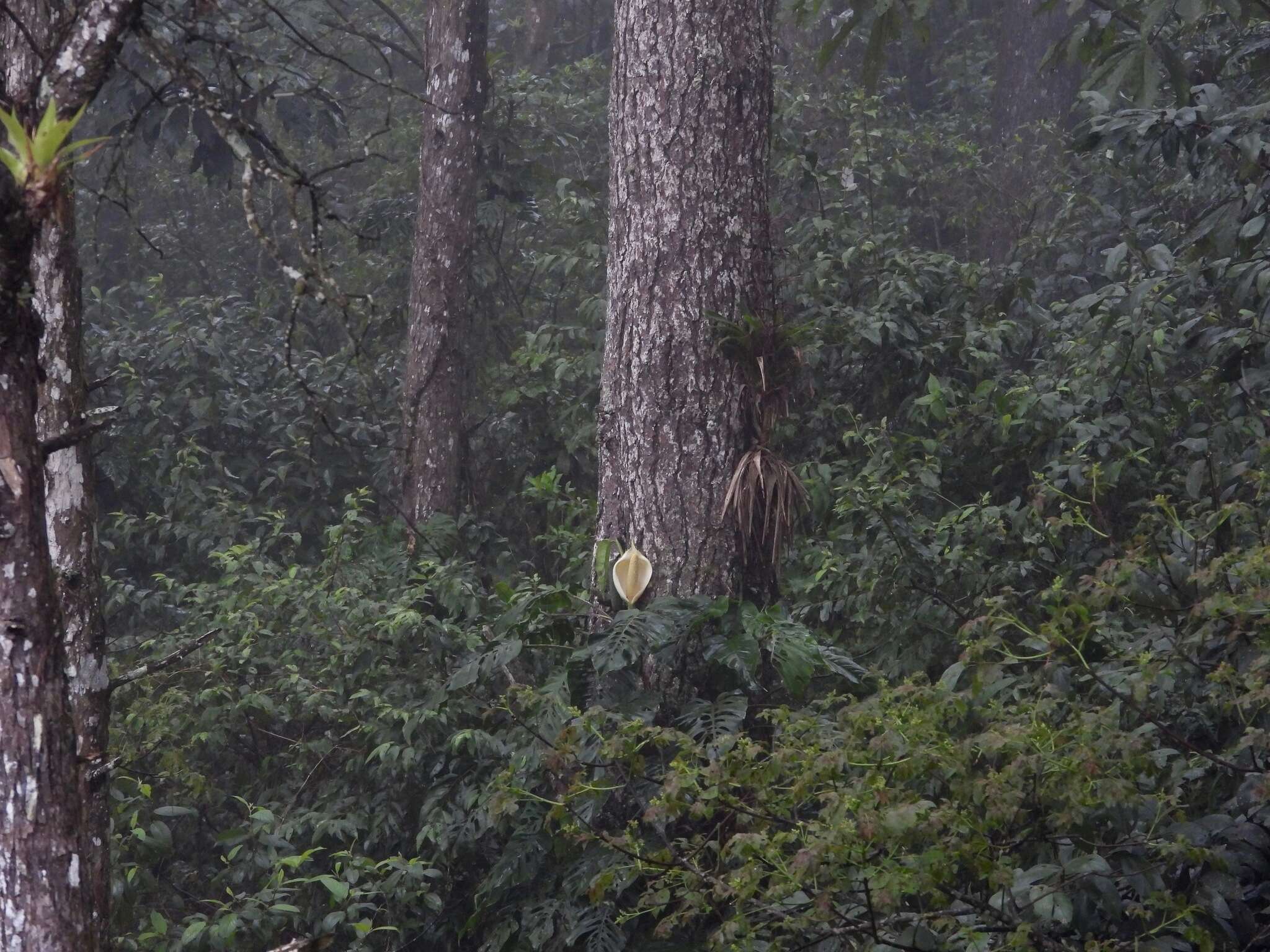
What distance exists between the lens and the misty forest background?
2.92 metres

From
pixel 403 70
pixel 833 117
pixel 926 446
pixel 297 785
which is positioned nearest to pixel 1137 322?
pixel 926 446

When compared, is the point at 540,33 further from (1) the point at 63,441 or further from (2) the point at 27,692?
(2) the point at 27,692

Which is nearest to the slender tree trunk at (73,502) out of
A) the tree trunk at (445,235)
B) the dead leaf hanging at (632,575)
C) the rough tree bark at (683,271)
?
the dead leaf hanging at (632,575)

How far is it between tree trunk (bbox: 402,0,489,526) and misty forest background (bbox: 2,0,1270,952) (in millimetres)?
151

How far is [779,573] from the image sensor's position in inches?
209

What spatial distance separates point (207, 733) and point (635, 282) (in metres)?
2.61

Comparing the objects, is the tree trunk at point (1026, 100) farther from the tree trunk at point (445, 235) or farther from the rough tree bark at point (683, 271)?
the rough tree bark at point (683, 271)

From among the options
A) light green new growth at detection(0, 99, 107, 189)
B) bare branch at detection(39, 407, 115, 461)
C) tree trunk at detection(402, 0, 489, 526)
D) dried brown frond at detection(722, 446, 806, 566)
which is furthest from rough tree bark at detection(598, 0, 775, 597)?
tree trunk at detection(402, 0, 489, 526)

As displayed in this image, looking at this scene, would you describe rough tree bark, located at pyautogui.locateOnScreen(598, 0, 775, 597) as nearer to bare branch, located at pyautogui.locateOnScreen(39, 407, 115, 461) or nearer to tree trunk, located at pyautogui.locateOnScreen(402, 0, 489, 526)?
bare branch, located at pyautogui.locateOnScreen(39, 407, 115, 461)

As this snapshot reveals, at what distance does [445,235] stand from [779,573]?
13.5 ft

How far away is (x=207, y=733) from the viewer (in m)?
5.32

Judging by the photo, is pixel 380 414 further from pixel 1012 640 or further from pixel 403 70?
pixel 403 70

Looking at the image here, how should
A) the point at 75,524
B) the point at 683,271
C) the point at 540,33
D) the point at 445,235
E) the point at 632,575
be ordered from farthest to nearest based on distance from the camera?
the point at 540,33 < the point at 445,235 < the point at 683,271 < the point at 632,575 < the point at 75,524

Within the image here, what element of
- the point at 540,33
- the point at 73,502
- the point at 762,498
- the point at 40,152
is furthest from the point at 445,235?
the point at 540,33
